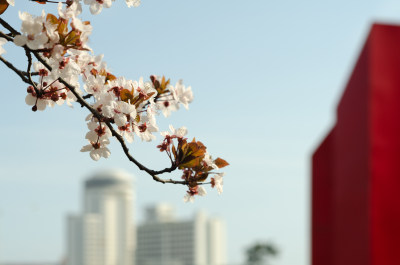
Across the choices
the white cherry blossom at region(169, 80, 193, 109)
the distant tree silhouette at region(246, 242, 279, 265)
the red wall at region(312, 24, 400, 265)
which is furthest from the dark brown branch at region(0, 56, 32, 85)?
the distant tree silhouette at region(246, 242, 279, 265)

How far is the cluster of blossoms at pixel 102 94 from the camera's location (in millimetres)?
2167

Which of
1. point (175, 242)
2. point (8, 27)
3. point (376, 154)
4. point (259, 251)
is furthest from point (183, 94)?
point (175, 242)

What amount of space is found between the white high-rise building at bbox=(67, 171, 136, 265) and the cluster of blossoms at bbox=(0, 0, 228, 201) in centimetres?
17812

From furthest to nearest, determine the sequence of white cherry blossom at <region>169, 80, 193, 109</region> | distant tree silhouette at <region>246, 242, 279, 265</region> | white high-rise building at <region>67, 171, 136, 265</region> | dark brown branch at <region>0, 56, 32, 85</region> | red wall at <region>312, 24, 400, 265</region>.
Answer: white high-rise building at <region>67, 171, 136, 265</region>
distant tree silhouette at <region>246, 242, 279, 265</region>
red wall at <region>312, 24, 400, 265</region>
white cherry blossom at <region>169, 80, 193, 109</region>
dark brown branch at <region>0, 56, 32, 85</region>

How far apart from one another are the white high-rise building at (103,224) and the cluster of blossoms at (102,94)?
17812cm

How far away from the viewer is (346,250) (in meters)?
11.9

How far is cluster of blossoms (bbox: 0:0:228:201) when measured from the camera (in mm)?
2167

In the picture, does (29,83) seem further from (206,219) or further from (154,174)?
(206,219)

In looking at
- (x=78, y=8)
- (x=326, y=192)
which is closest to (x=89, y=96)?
(x=78, y=8)

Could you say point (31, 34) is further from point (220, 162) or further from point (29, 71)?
point (220, 162)

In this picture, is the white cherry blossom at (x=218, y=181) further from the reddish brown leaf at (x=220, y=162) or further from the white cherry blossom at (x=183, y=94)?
the white cherry blossom at (x=183, y=94)

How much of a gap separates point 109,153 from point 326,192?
1530 cm

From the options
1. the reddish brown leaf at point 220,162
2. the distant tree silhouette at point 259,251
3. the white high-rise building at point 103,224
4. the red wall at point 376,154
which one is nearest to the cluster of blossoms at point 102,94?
the reddish brown leaf at point 220,162

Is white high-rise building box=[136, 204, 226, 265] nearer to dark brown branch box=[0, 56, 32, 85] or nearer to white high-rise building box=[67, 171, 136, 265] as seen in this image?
white high-rise building box=[67, 171, 136, 265]
